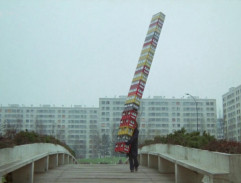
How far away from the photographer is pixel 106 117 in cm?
12862

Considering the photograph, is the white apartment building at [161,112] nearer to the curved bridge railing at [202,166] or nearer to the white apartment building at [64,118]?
the white apartment building at [64,118]

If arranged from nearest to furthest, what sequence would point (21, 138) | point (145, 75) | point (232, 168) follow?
point (232, 168)
point (21, 138)
point (145, 75)

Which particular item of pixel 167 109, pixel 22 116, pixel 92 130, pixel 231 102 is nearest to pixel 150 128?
pixel 167 109

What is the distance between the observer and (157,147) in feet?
48.6

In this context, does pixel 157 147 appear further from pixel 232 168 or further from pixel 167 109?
pixel 167 109

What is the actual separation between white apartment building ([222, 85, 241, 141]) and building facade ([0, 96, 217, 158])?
6749 mm

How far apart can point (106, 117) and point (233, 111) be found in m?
43.9

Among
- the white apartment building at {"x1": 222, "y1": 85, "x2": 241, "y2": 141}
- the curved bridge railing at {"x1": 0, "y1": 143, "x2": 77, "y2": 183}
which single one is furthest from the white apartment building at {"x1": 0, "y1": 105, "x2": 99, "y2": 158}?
the curved bridge railing at {"x1": 0, "y1": 143, "x2": 77, "y2": 183}

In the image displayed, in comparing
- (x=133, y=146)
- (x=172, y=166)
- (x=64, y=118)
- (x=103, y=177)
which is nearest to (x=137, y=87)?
(x=172, y=166)

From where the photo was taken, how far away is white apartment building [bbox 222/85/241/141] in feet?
367

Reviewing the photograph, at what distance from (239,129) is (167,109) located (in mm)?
27615

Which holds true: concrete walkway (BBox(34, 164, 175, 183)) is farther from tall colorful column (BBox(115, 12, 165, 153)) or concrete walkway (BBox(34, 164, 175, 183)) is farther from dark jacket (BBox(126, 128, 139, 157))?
tall colorful column (BBox(115, 12, 165, 153))

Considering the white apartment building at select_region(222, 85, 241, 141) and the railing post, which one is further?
the white apartment building at select_region(222, 85, 241, 141)

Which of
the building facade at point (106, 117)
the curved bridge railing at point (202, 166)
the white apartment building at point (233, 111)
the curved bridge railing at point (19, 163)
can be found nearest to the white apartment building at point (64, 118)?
the building facade at point (106, 117)
